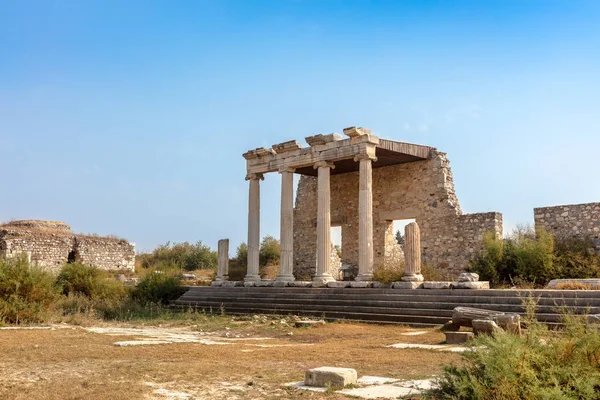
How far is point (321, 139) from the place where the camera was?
1911 centimetres

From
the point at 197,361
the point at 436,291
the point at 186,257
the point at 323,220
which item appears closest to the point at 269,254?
the point at 186,257

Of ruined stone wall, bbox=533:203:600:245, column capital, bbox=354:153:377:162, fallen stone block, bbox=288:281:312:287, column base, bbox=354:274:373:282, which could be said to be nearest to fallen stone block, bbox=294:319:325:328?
column base, bbox=354:274:373:282

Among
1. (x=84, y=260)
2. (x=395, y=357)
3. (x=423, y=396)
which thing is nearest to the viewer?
(x=423, y=396)

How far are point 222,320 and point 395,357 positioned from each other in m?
8.08

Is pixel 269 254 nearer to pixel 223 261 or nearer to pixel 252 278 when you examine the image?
pixel 223 261

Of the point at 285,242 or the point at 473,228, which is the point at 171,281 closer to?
the point at 285,242

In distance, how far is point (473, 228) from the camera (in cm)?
1981

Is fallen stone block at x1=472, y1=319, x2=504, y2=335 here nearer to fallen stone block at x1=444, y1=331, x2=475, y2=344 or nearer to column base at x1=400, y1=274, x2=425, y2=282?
fallen stone block at x1=444, y1=331, x2=475, y2=344

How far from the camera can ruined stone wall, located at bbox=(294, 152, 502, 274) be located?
→ 20203 mm

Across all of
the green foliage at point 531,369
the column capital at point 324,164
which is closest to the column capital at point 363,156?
the column capital at point 324,164

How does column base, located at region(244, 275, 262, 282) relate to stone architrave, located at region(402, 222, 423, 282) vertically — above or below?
below

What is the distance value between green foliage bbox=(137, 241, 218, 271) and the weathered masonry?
12915mm

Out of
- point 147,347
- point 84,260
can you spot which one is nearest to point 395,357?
point 147,347

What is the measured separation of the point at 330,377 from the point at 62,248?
25494 mm
